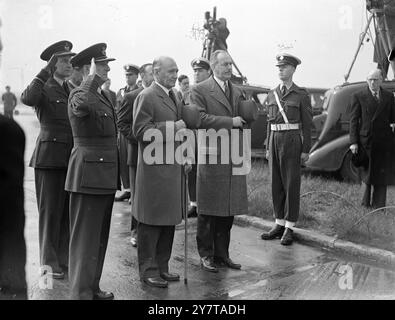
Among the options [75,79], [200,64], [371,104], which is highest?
[200,64]

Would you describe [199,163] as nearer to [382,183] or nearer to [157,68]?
[157,68]

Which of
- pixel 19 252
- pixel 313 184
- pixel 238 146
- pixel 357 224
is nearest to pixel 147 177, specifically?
pixel 238 146

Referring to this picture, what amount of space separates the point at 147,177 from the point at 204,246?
99 centimetres

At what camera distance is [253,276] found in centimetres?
438

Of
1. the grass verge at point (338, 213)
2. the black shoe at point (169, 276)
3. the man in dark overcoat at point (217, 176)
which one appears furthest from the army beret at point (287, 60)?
the black shoe at point (169, 276)

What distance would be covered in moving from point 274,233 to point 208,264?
1.29 m

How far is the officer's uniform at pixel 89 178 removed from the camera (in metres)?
3.60

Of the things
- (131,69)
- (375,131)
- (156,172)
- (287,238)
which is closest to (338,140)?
(375,131)

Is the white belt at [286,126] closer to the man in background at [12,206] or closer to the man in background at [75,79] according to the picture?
the man in background at [75,79]

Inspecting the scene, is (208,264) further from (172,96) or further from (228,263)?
(172,96)

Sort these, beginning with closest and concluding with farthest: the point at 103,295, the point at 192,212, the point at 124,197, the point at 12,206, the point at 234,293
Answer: the point at 12,206 < the point at 103,295 < the point at 234,293 < the point at 192,212 < the point at 124,197

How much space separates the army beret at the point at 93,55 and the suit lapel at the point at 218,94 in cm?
114

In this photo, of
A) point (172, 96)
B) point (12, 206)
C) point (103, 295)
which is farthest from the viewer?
point (172, 96)

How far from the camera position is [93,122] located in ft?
11.9
